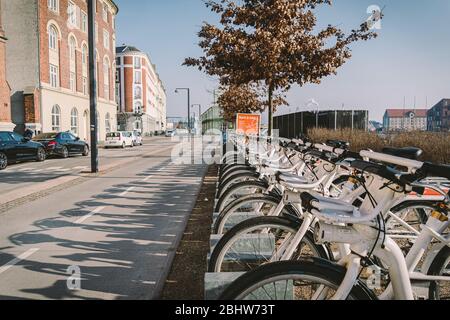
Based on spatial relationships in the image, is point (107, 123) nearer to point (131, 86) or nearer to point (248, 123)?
point (248, 123)

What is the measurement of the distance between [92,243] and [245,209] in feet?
7.90

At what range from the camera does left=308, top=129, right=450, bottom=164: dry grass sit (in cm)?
984

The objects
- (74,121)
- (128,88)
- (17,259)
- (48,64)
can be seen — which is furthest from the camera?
(128,88)

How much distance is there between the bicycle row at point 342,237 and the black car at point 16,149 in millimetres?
15635

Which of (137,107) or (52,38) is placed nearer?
(52,38)

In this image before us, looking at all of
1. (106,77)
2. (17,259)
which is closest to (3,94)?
(106,77)

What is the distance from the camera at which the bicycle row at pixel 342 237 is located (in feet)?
6.34

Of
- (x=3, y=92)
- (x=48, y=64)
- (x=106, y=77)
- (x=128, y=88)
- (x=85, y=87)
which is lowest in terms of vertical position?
(x=3, y=92)

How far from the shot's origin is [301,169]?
15.9ft

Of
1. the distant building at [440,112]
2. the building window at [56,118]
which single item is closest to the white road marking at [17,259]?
the building window at [56,118]

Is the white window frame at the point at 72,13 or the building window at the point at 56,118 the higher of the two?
the white window frame at the point at 72,13

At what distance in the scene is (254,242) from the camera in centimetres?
328

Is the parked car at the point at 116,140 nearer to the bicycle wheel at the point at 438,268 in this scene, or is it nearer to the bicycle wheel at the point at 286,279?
the bicycle wheel at the point at 438,268

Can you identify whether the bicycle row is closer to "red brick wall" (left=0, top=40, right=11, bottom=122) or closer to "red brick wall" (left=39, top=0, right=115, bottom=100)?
"red brick wall" (left=0, top=40, right=11, bottom=122)
